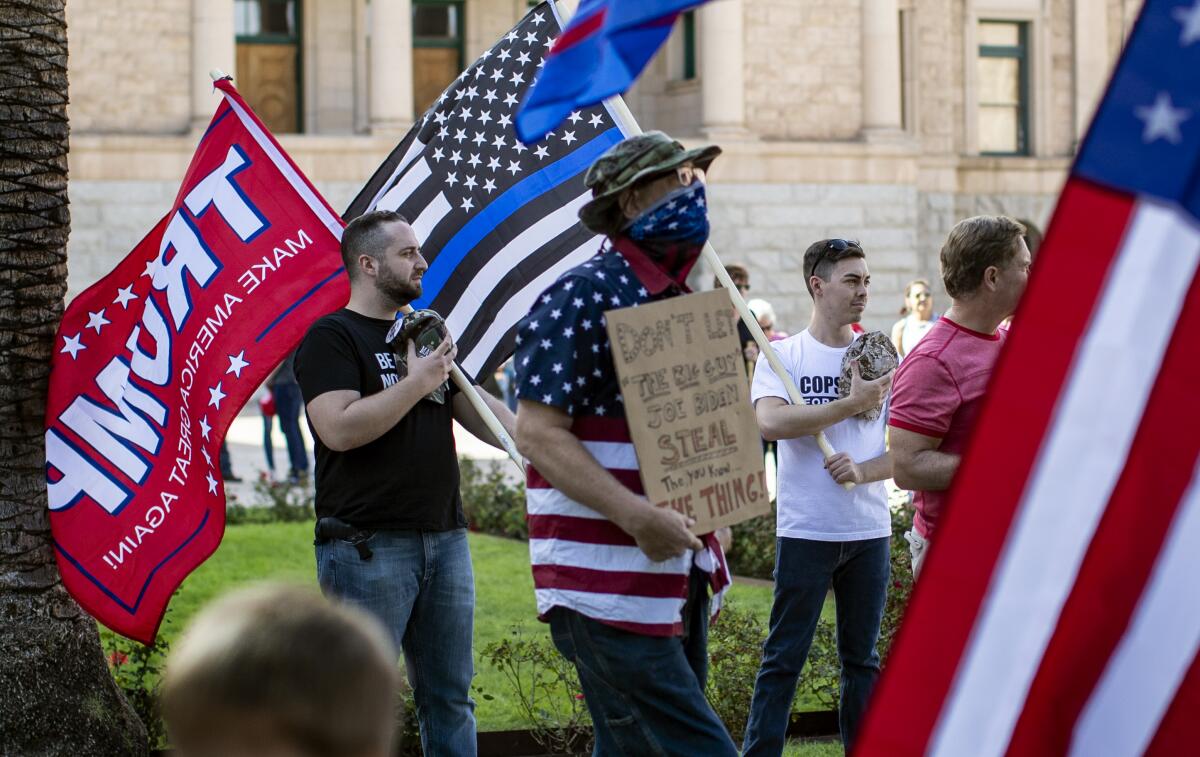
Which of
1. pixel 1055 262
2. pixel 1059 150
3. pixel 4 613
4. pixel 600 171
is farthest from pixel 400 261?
pixel 1059 150

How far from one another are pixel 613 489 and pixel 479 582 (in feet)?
24.8

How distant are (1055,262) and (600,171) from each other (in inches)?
68.3

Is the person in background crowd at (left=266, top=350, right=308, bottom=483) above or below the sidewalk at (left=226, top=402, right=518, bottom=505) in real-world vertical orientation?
above

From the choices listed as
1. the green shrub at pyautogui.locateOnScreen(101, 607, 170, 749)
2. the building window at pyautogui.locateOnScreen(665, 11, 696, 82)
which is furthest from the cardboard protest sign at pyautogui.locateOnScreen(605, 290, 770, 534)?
the building window at pyautogui.locateOnScreen(665, 11, 696, 82)

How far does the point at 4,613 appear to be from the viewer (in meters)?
5.93

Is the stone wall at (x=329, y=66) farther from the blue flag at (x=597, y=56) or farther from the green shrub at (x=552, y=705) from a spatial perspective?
the blue flag at (x=597, y=56)

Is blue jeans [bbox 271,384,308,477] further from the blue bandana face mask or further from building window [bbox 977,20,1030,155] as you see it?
building window [bbox 977,20,1030,155]

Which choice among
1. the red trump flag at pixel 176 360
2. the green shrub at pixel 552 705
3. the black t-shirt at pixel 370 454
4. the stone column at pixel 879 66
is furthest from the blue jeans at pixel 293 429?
the stone column at pixel 879 66

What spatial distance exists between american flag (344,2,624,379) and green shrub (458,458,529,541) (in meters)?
7.31

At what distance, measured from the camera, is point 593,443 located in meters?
3.85

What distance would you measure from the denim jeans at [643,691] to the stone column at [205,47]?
24.1 metres

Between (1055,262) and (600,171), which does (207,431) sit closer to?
(600,171)

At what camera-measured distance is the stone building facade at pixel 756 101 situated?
26484 millimetres

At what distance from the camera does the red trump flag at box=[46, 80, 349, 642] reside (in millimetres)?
5762
